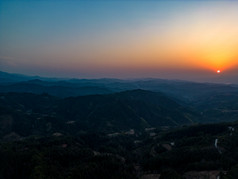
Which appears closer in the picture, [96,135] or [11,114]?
[96,135]

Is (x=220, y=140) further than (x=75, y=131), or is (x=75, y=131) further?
(x=75, y=131)

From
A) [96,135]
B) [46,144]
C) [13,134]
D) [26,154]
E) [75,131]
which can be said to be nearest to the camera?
[26,154]

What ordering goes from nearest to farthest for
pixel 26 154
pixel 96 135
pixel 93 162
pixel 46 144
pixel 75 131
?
pixel 93 162
pixel 26 154
pixel 46 144
pixel 96 135
pixel 75 131

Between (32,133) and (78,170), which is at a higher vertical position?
(78,170)

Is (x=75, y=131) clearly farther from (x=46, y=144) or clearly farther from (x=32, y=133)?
(x=46, y=144)

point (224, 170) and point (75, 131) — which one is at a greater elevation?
point (224, 170)

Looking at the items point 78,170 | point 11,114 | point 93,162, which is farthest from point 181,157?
point 11,114

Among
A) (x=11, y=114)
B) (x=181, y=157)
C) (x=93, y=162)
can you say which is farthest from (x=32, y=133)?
(x=181, y=157)

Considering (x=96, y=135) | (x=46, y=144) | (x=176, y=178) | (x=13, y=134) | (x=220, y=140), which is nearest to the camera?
(x=176, y=178)

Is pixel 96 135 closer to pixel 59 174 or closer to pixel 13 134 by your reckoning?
pixel 59 174

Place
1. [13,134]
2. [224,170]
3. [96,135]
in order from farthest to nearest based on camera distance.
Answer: [13,134]
[96,135]
[224,170]
